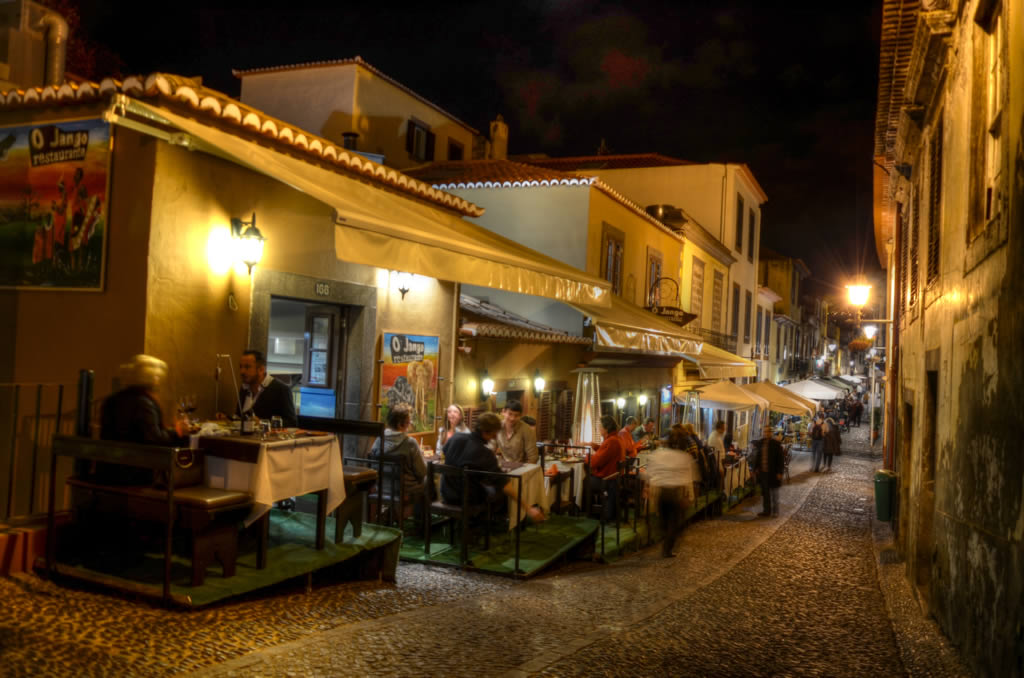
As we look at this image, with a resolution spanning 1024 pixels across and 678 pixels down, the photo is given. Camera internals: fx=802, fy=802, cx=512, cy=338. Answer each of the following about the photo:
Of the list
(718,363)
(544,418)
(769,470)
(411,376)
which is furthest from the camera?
(718,363)

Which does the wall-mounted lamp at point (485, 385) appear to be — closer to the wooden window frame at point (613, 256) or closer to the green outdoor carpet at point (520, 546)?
the green outdoor carpet at point (520, 546)

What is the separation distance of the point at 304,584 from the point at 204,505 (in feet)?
4.78

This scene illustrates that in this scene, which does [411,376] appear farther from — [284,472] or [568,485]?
[284,472]

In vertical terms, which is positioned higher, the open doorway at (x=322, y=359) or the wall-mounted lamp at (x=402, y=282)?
the wall-mounted lamp at (x=402, y=282)

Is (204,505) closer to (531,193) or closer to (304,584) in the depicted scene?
(304,584)

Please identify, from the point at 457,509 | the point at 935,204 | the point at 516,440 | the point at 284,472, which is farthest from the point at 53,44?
the point at 935,204

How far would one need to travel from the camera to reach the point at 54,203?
6.91 metres

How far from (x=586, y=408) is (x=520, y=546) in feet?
23.9

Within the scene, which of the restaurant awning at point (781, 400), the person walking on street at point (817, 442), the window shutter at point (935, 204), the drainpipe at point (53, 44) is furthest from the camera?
the person walking on street at point (817, 442)

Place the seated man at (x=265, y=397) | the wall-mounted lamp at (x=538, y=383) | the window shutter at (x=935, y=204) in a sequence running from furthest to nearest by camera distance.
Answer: the wall-mounted lamp at (x=538, y=383)
the window shutter at (x=935, y=204)
the seated man at (x=265, y=397)

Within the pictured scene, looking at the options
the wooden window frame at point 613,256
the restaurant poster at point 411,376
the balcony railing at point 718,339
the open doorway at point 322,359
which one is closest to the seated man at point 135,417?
the open doorway at point 322,359

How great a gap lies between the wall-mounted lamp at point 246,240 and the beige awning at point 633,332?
519 centimetres

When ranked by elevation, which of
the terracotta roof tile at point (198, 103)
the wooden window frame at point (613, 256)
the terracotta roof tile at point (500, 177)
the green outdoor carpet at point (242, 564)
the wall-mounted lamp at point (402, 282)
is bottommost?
the green outdoor carpet at point (242, 564)

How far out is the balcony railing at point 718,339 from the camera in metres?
25.1
